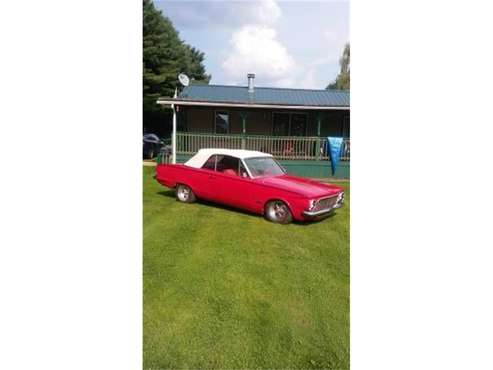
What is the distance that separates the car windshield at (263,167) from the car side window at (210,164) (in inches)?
12.3

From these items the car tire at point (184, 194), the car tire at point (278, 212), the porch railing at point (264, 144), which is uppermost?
the porch railing at point (264, 144)

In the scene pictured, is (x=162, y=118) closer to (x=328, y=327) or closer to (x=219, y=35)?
(x=219, y=35)

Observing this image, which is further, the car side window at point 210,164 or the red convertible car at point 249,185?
the car side window at point 210,164

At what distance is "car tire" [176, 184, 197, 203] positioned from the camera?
2933 mm

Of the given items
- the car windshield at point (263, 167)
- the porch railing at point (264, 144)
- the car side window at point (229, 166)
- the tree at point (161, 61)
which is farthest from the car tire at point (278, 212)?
the tree at point (161, 61)

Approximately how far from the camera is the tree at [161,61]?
2361 mm

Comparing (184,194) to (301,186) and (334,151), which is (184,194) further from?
(334,151)

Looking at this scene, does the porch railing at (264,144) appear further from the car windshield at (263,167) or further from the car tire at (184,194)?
the car tire at (184,194)

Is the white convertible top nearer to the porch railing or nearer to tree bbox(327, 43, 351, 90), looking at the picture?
the porch railing

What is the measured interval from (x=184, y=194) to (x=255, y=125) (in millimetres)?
1309

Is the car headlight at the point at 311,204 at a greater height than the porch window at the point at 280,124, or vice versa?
the porch window at the point at 280,124

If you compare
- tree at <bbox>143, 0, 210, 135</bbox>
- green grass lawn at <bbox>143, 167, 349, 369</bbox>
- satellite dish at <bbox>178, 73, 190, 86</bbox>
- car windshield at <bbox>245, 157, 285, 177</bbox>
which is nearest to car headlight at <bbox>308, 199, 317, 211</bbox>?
green grass lawn at <bbox>143, 167, 349, 369</bbox>
